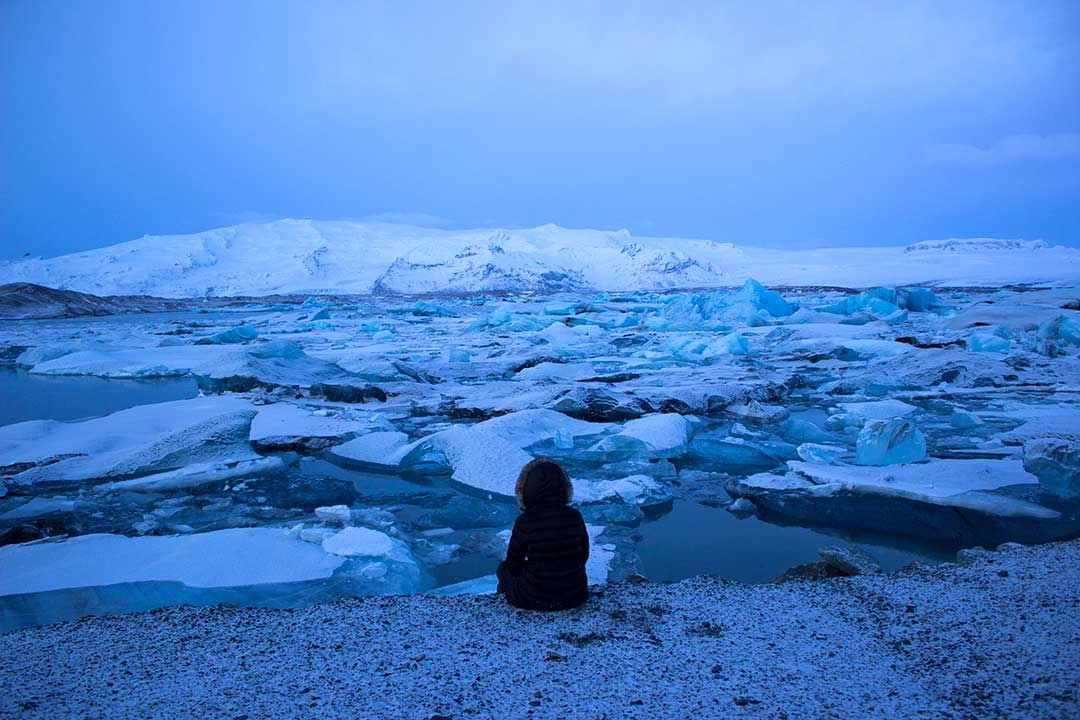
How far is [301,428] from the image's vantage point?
4914mm

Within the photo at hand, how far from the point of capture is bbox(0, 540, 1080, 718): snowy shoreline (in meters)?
1.53

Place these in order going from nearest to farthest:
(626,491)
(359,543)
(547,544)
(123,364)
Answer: (547,544) < (359,543) < (626,491) < (123,364)

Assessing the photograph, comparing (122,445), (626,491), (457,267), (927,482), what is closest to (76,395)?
(122,445)

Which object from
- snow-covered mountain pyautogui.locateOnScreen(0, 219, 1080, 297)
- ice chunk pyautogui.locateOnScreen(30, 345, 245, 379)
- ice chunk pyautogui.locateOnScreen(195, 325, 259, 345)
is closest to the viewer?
ice chunk pyautogui.locateOnScreen(30, 345, 245, 379)

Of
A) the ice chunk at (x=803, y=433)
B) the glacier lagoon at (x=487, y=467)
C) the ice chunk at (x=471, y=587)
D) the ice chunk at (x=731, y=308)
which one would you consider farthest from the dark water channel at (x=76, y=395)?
the ice chunk at (x=731, y=308)

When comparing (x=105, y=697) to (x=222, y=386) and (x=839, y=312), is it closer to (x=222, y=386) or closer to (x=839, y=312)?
(x=222, y=386)

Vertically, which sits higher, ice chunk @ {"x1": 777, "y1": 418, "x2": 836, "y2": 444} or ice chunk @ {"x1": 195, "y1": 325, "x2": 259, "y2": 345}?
ice chunk @ {"x1": 195, "y1": 325, "x2": 259, "y2": 345}

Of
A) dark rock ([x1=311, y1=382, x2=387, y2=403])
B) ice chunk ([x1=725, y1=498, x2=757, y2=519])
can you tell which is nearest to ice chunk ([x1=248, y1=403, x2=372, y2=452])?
dark rock ([x1=311, y1=382, x2=387, y2=403])

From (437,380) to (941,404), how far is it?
4.91 meters

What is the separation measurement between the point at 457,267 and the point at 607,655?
5174cm

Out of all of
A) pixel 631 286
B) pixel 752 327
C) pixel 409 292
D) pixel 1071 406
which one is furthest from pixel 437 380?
pixel 631 286

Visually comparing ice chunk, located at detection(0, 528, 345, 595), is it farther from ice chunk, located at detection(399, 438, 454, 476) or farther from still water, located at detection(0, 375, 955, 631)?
ice chunk, located at detection(399, 438, 454, 476)

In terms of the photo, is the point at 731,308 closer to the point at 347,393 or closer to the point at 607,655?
the point at 347,393

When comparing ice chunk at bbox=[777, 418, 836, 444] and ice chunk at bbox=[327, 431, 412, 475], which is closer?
ice chunk at bbox=[327, 431, 412, 475]
